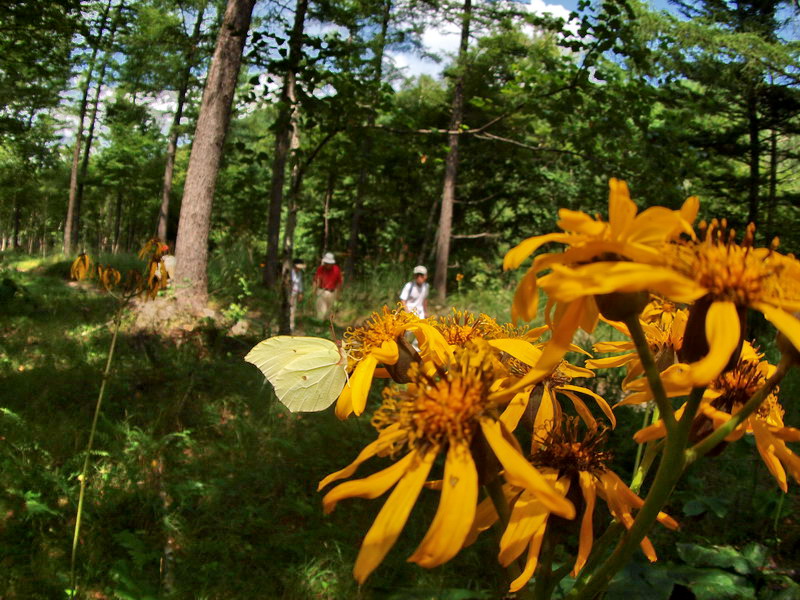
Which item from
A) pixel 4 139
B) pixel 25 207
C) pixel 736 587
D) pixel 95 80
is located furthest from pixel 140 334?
pixel 25 207

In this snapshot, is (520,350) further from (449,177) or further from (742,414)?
(449,177)

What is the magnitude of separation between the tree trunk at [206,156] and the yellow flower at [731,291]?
6.07 m

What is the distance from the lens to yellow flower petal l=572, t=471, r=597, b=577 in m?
0.76

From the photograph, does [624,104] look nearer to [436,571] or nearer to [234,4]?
[234,4]

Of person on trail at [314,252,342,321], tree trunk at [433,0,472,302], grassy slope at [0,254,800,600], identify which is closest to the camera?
grassy slope at [0,254,800,600]

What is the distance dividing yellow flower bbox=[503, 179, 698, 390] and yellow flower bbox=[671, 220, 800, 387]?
0.06 metres

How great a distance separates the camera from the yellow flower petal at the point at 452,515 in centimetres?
55

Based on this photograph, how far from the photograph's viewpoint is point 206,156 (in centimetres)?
609

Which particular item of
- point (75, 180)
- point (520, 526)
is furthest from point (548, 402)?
point (75, 180)

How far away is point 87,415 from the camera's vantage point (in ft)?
15.0

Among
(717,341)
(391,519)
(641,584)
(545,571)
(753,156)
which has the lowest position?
(641,584)

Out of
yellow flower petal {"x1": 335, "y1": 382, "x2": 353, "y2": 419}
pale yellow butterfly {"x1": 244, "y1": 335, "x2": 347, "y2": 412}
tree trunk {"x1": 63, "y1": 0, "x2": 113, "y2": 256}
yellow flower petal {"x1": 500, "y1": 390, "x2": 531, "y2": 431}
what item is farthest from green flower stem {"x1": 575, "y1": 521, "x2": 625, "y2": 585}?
→ tree trunk {"x1": 63, "y1": 0, "x2": 113, "y2": 256}

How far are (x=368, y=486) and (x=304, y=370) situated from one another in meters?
0.76

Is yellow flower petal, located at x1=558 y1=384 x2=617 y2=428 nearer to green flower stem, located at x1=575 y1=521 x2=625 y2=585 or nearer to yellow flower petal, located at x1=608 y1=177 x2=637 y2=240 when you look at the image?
green flower stem, located at x1=575 y1=521 x2=625 y2=585
